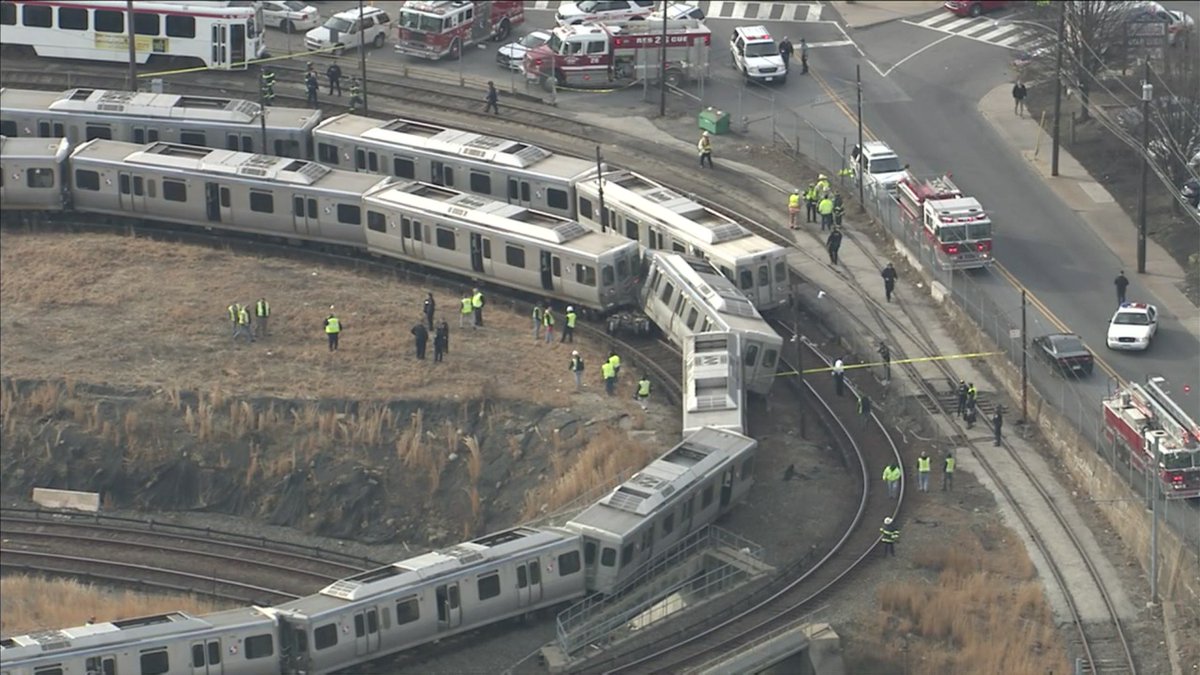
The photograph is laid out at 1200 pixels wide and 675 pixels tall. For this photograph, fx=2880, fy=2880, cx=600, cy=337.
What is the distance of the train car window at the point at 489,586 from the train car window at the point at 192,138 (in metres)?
33.0

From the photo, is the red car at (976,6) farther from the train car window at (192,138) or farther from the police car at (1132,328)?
the train car window at (192,138)

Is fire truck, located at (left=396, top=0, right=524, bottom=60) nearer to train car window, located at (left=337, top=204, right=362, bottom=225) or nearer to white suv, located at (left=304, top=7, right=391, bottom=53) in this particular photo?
white suv, located at (left=304, top=7, right=391, bottom=53)

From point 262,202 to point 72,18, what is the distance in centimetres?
1876

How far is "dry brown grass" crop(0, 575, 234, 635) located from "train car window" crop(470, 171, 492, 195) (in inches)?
918

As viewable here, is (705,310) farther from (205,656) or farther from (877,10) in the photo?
(877,10)

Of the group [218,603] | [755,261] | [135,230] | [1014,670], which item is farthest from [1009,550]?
[135,230]

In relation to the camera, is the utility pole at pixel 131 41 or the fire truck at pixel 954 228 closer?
the fire truck at pixel 954 228

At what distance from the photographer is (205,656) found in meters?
74.8

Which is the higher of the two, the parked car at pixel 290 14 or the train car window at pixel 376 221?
the parked car at pixel 290 14

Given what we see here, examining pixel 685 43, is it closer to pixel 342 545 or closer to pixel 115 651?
pixel 342 545

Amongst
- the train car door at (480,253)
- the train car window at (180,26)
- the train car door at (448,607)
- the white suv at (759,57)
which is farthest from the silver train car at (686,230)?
the train car window at (180,26)

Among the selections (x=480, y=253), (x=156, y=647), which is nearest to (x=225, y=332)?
(x=480, y=253)

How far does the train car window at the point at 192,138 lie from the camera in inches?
4131

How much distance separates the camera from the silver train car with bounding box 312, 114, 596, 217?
99500 mm
